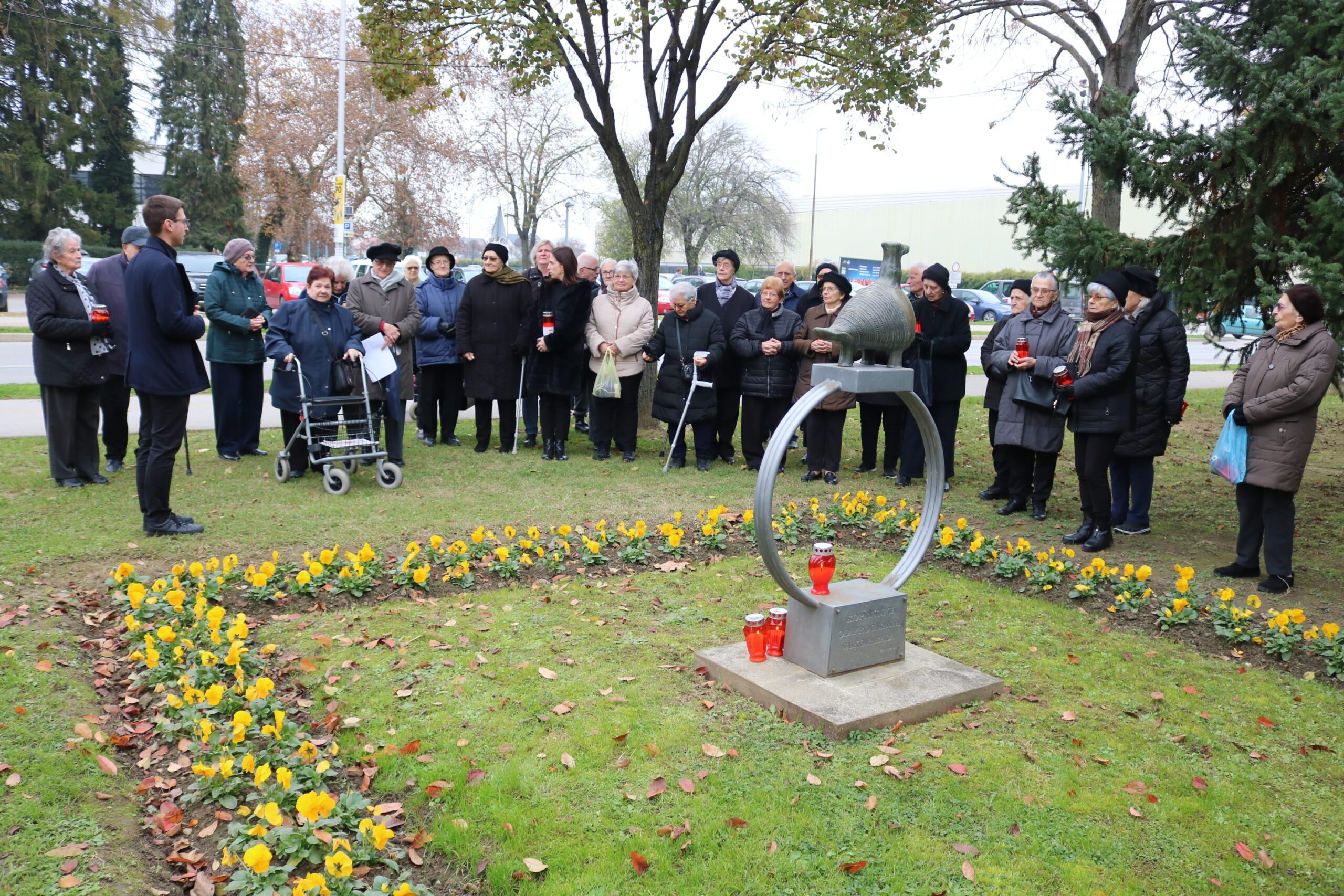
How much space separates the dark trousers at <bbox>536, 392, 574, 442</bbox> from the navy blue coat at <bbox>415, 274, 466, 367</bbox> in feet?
3.53

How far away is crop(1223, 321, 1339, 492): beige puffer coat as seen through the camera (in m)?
6.12

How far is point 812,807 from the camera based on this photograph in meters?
3.75

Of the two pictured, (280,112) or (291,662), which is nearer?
(291,662)

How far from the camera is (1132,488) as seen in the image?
8.11m

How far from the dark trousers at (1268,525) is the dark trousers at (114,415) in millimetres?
8878

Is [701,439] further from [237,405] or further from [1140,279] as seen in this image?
[237,405]

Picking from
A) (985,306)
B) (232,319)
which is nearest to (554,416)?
(232,319)

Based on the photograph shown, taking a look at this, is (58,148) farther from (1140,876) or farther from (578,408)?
(1140,876)

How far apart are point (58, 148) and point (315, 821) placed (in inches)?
1749

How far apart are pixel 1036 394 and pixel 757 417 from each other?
2.90 metres

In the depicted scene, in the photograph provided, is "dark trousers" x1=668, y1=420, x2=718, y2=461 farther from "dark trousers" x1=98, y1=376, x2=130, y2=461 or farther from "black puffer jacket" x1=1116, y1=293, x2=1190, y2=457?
"dark trousers" x1=98, y1=376, x2=130, y2=461

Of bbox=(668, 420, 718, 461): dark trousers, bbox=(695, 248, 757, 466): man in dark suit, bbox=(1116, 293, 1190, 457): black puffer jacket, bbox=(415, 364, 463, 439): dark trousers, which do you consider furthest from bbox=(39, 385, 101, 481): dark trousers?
bbox=(1116, 293, 1190, 457): black puffer jacket

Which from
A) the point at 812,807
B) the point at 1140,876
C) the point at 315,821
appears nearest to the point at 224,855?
the point at 315,821

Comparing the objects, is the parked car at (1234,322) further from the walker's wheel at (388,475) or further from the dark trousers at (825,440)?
the walker's wheel at (388,475)
